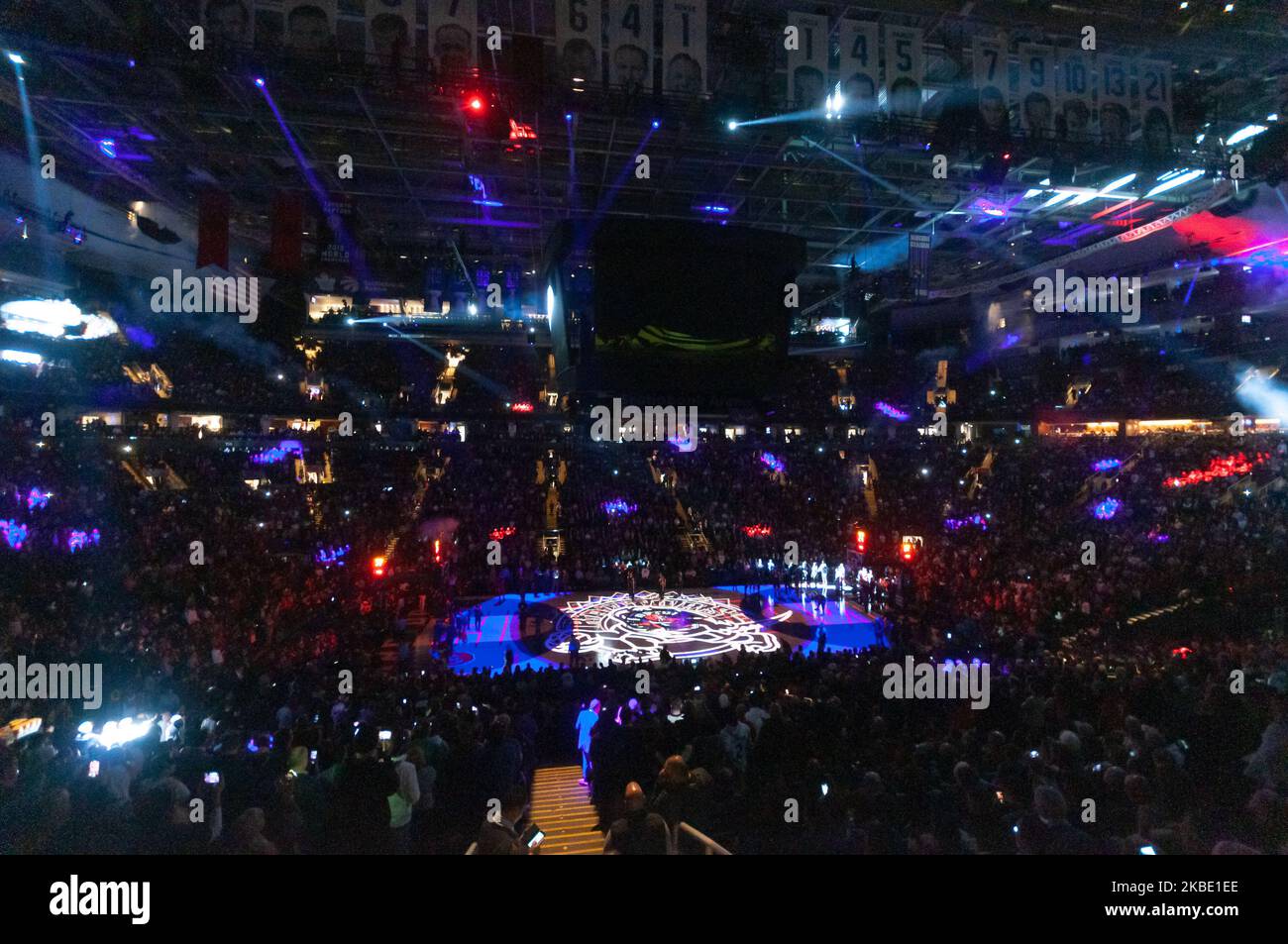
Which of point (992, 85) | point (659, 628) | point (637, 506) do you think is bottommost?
point (659, 628)

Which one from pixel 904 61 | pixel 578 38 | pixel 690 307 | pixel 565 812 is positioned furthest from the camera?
pixel 690 307

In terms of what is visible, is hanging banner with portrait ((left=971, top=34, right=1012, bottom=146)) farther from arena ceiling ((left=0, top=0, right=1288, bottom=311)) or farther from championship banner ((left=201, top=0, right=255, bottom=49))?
championship banner ((left=201, top=0, right=255, bottom=49))

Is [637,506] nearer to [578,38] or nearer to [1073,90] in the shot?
[578,38]

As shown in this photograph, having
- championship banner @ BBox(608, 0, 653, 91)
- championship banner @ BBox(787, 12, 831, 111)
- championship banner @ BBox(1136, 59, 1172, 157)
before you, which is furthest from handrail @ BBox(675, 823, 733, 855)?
championship banner @ BBox(1136, 59, 1172, 157)

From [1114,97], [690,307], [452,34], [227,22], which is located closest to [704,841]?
[690,307]

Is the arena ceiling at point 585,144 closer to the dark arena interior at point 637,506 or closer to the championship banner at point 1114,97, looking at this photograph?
the dark arena interior at point 637,506
